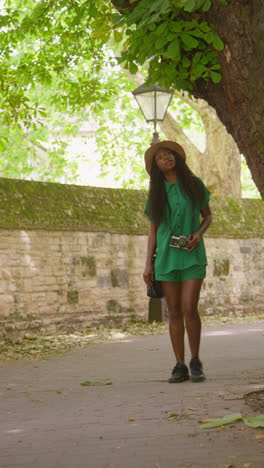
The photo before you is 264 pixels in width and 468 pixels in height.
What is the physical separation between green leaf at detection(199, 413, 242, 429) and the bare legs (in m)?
1.72

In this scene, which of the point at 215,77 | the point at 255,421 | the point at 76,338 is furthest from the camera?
the point at 76,338

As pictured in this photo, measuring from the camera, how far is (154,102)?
1330 cm

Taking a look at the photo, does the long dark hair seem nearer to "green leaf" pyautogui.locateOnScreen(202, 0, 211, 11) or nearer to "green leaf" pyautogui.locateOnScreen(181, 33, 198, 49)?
"green leaf" pyautogui.locateOnScreen(181, 33, 198, 49)

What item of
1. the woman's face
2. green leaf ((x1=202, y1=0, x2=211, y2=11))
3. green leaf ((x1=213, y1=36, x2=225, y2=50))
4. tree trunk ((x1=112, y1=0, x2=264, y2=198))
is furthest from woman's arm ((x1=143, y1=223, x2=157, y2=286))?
green leaf ((x1=202, y1=0, x2=211, y2=11))

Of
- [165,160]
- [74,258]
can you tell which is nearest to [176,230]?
[165,160]

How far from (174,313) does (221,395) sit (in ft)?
3.49

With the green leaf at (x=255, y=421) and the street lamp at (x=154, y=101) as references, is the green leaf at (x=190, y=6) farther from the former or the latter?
the street lamp at (x=154, y=101)

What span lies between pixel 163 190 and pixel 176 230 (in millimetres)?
364

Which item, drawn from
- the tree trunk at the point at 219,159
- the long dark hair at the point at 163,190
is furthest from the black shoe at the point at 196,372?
the tree trunk at the point at 219,159

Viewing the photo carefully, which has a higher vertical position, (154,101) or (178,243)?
(154,101)

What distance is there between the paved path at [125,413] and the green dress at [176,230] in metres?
1.00

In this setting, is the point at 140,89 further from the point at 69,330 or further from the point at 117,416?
the point at 117,416

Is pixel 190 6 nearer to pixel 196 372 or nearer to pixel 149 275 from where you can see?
pixel 149 275

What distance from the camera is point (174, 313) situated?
6.45m
